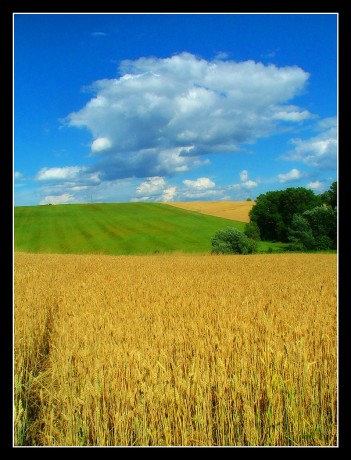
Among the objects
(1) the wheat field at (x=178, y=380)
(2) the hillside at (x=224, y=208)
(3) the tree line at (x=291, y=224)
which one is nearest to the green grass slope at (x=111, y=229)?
(2) the hillside at (x=224, y=208)

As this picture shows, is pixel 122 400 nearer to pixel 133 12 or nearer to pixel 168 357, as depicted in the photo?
pixel 168 357

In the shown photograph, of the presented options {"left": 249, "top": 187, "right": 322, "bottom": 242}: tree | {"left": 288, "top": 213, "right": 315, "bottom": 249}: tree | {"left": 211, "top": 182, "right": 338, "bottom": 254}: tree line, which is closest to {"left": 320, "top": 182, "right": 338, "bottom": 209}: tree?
{"left": 211, "top": 182, "right": 338, "bottom": 254}: tree line

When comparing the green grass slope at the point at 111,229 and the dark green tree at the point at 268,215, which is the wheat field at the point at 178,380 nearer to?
the green grass slope at the point at 111,229

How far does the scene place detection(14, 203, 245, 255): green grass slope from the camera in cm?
5022

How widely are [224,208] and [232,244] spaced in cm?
4680

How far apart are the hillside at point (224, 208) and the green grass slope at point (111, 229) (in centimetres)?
470

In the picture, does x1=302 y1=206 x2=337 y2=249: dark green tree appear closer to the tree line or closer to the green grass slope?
the tree line

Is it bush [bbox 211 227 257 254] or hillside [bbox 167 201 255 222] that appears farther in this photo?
hillside [bbox 167 201 255 222]

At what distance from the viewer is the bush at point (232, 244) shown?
38.8 metres

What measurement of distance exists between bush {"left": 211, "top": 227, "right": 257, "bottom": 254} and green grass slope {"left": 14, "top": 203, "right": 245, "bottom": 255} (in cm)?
752

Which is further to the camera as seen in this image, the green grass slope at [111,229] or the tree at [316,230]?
the green grass slope at [111,229]

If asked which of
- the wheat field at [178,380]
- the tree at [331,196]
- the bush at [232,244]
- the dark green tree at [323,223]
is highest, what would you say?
the tree at [331,196]

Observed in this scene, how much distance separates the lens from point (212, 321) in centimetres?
607
